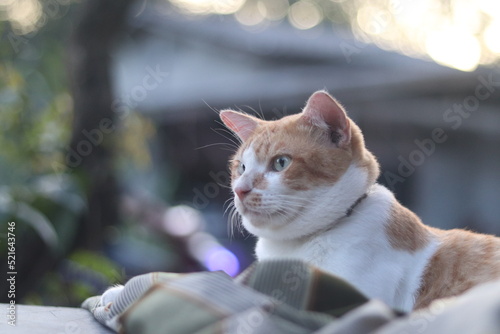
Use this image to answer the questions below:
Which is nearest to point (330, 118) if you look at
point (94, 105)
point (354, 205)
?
point (354, 205)

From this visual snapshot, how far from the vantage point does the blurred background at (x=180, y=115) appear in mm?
3064

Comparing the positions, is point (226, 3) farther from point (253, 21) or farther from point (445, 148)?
point (445, 148)

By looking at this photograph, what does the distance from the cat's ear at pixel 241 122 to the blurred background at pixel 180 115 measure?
1155 mm

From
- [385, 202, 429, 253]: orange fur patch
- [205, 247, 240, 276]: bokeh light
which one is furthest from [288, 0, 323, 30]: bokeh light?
[385, 202, 429, 253]: orange fur patch

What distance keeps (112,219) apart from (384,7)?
8.84 feet

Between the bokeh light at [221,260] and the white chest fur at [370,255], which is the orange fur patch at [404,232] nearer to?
the white chest fur at [370,255]

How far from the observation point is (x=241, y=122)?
189 cm

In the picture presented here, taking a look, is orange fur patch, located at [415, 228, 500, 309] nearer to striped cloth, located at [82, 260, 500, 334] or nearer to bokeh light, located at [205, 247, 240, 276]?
striped cloth, located at [82, 260, 500, 334]

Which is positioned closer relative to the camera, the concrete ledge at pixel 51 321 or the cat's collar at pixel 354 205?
the concrete ledge at pixel 51 321

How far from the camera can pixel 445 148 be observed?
204 inches

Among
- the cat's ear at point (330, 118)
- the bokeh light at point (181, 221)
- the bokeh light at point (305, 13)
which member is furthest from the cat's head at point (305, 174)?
the bokeh light at point (305, 13)

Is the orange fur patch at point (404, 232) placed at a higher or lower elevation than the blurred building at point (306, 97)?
lower

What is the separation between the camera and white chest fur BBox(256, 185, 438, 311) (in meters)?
1.35

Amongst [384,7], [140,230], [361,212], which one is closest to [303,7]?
[384,7]
